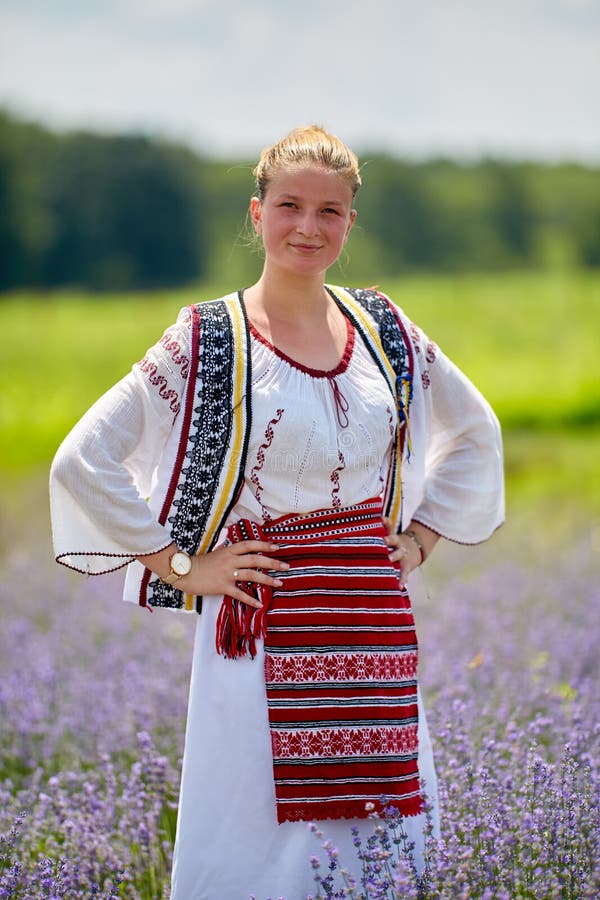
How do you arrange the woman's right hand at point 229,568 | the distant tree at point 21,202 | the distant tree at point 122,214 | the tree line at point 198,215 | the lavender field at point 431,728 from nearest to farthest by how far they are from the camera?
the lavender field at point 431,728 < the woman's right hand at point 229,568 < the distant tree at point 21,202 < the tree line at point 198,215 < the distant tree at point 122,214

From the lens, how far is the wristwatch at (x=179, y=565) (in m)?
2.10

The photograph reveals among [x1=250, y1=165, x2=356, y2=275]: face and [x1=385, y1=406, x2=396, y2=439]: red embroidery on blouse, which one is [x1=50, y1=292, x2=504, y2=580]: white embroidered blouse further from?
[x1=250, y1=165, x2=356, y2=275]: face

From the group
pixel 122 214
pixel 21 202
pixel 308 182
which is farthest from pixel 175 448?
pixel 122 214

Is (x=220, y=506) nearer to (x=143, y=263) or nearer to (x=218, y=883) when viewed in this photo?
(x=218, y=883)

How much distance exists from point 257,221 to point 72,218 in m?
14.3

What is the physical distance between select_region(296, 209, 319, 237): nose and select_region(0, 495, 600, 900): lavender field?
3.59 ft

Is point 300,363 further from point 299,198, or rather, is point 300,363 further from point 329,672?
point 329,672

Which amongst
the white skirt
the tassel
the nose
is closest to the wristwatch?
the tassel

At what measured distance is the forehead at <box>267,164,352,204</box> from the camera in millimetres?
2068

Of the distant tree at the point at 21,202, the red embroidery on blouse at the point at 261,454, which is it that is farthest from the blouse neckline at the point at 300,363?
the distant tree at the point at 21,202

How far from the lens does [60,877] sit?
2090 mm

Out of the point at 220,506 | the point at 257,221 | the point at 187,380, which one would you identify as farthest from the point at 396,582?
the point at 257,221

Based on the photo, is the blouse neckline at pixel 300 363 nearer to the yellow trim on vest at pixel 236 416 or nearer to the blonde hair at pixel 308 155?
the yellow trim on vest at pixel 236 416

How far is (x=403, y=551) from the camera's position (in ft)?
7.49
